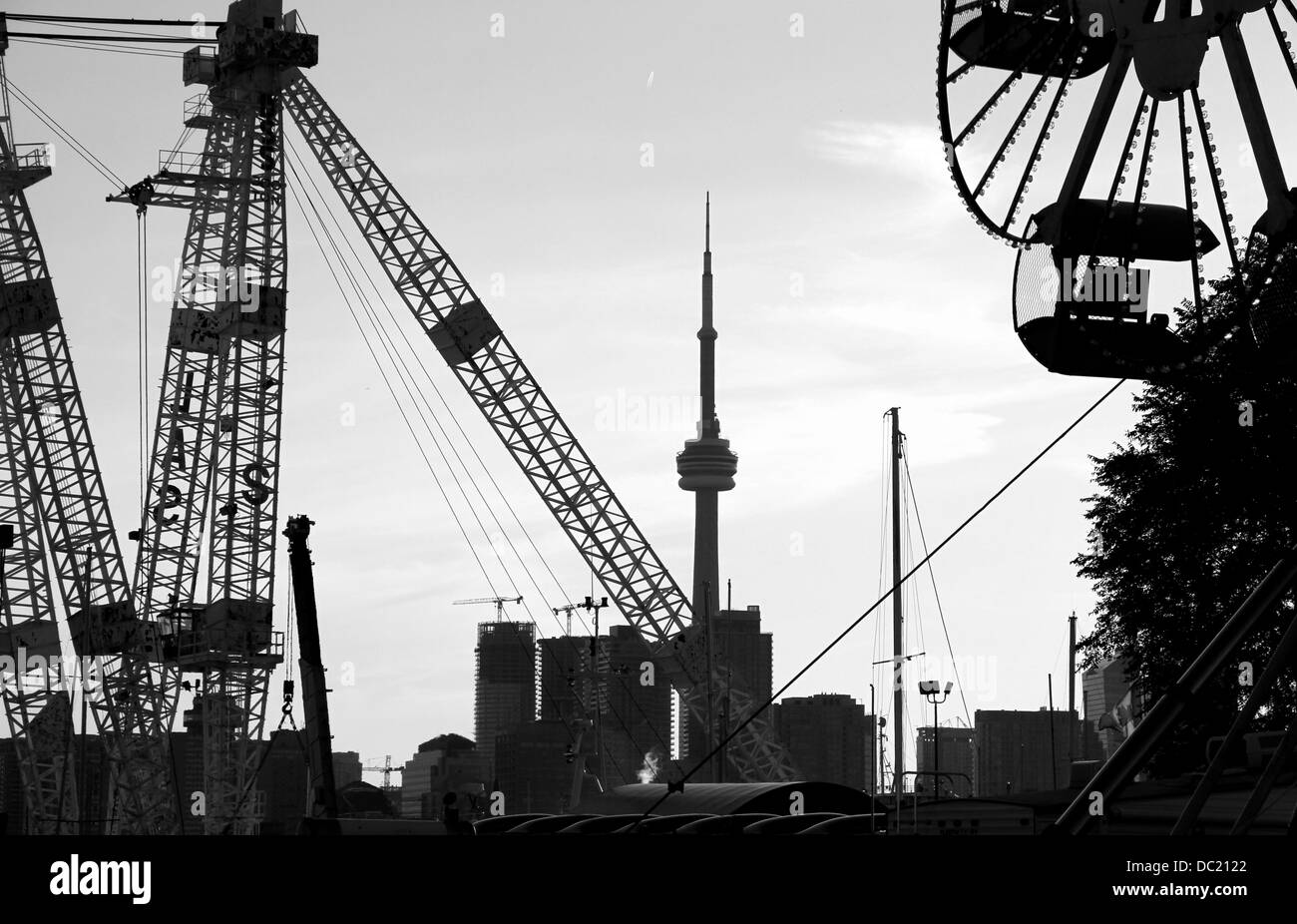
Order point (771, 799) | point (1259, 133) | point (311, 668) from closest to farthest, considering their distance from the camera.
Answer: point (1259, 133)
point (771, 799)
point (311, 668)

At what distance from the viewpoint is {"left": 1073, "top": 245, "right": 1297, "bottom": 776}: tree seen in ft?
154

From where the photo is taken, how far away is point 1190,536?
49.9 meters

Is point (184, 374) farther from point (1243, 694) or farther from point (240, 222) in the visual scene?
point (1243, 694)

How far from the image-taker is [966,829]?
109ft

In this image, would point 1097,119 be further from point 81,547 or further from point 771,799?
point 81,547

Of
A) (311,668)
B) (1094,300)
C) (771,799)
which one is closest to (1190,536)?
(771,799)

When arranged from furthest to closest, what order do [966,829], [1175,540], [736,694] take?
[736,694]
[1175,540]
[966,829]

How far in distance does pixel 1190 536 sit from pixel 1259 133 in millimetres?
29808

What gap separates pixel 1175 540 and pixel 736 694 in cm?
8598

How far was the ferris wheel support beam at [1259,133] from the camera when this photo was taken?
21.4 m

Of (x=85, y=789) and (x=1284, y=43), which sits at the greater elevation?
(x=1284, y=43)

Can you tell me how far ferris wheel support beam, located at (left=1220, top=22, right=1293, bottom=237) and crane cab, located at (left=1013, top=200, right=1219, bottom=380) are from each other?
1358 millimetres

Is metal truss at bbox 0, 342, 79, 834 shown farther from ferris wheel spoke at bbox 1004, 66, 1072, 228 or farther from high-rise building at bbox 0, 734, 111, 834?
ferris wheel spoke at bbox 1004, 66, 1072, 228
